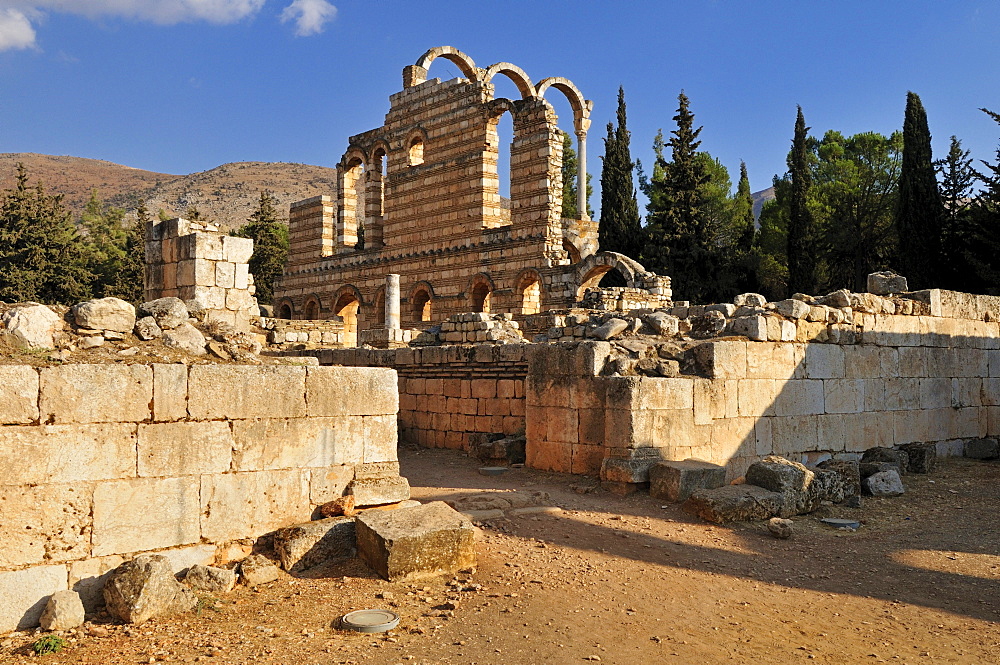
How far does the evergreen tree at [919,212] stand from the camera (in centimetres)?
2252

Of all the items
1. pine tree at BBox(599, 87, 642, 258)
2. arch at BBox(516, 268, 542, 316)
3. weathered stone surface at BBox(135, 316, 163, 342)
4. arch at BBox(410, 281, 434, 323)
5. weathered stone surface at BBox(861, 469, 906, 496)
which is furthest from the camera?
pine tree at BBox(599, 87, 642, 258)

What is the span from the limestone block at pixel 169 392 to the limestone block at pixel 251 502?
0.50 metres

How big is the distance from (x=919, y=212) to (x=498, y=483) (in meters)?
20.2

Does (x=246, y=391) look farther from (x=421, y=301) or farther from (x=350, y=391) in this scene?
(x=421, y=301)

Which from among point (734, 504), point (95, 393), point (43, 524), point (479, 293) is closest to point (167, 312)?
point (95, 393)

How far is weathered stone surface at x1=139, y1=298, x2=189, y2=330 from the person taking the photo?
5.72 meters

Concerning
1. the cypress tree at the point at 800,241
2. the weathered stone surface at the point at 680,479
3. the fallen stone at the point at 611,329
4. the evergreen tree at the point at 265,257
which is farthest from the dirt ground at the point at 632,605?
the evergreen tree at the point at 265,257

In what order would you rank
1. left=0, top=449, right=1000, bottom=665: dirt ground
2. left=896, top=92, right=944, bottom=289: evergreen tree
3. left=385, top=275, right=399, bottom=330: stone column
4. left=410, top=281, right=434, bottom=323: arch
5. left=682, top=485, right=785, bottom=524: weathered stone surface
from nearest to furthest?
left=0, top=449, right=1000, bottom=665: dirt ground < left=682, top=485, right=785, bottom=524: weathered stone surface < left=385, top=275, right=399, bottom=330: stone column < left=896, top=92, right=944, bottom=289: evergreen tree < left=410, top=281, right=434, bottom=323: arch

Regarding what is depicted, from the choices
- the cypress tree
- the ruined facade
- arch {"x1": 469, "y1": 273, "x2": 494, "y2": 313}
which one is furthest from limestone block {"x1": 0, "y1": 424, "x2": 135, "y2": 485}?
the cypress tree

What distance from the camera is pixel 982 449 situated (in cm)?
1172

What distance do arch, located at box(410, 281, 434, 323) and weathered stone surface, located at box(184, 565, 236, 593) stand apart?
18.4 metres

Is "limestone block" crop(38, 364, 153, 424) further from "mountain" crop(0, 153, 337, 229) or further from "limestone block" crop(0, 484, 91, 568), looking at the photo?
"mountain" crop(0, 153, 337, 229)

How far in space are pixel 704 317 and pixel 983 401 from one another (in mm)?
6017

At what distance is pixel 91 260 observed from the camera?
35.4 metres
